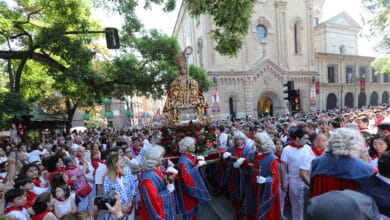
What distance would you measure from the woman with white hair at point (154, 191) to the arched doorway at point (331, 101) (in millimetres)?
35872

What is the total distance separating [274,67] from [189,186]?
1045 inches

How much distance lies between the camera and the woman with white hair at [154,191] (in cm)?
335

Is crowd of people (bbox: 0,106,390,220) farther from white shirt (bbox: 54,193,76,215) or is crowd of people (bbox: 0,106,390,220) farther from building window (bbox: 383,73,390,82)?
building window (bbox: 383,73,390,82)

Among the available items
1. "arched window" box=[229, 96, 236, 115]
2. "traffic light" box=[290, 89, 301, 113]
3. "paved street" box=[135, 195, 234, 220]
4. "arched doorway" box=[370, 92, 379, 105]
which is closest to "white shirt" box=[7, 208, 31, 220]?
"paved street" box=[135, 195, 234, 220]

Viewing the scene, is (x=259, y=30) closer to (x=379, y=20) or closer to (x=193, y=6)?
(x=379, y=20)

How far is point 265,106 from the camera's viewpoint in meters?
31.9

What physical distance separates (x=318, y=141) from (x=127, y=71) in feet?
34.1

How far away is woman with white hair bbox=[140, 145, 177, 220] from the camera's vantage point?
3.35 metres

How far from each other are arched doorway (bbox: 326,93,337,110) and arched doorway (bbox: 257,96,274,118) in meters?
9.52

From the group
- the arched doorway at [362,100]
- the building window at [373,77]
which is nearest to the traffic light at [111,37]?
the arched doorway at [362,100]

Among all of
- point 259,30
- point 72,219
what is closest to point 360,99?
point 259,30

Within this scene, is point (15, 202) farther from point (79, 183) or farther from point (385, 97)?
point (385, 97)

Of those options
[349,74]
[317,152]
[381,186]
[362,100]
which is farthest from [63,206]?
[362,100]

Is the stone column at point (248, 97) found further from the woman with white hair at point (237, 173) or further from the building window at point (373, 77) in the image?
the building window at point (373, 77)
